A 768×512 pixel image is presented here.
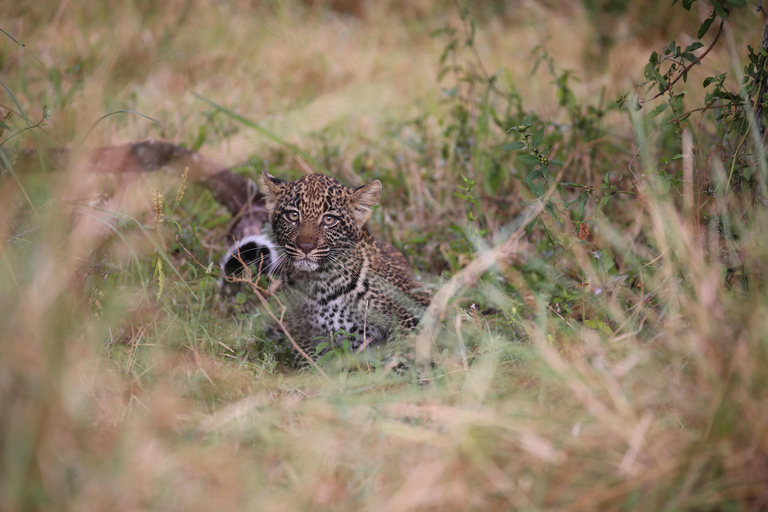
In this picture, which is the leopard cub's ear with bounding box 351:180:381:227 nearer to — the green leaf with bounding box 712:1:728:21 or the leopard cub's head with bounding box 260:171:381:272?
the leopard cub's head with bounding box 260:171:381:272

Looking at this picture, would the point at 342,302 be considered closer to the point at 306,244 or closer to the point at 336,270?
the point at 336,270

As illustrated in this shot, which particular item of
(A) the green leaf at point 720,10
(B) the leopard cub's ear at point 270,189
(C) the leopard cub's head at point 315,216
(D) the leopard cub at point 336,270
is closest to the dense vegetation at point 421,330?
(A) the green leaf at point 720,10

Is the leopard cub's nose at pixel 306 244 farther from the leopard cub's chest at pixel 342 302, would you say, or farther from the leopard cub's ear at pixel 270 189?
the leopard cub's ear at pixel 270 189

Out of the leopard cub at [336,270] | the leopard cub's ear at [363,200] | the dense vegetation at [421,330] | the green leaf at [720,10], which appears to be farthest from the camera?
the leopard cub's ear at [363,200]

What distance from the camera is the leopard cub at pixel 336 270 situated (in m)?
4.78

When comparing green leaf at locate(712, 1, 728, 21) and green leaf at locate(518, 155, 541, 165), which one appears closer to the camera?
green leaf at locate(712, 1, 728, 21)

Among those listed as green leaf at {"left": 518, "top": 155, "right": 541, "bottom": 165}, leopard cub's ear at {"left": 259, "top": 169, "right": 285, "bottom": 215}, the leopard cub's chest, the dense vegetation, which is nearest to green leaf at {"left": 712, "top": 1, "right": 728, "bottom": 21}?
the dense vegetation

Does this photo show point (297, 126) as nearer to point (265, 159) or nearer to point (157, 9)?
point (265, 159)

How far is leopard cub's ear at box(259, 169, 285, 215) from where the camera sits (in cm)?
498

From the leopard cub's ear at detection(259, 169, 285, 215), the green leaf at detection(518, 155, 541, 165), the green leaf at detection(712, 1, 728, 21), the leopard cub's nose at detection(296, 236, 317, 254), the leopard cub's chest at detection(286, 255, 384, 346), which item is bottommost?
the leopard cub's chest at detection(286, 255, 384, 346)

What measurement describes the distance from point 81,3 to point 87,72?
229 centimetres

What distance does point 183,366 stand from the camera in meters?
3.61

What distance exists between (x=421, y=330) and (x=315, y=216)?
1152mm

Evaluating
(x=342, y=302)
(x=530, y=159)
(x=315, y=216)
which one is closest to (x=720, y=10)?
(x=530, y=159)
